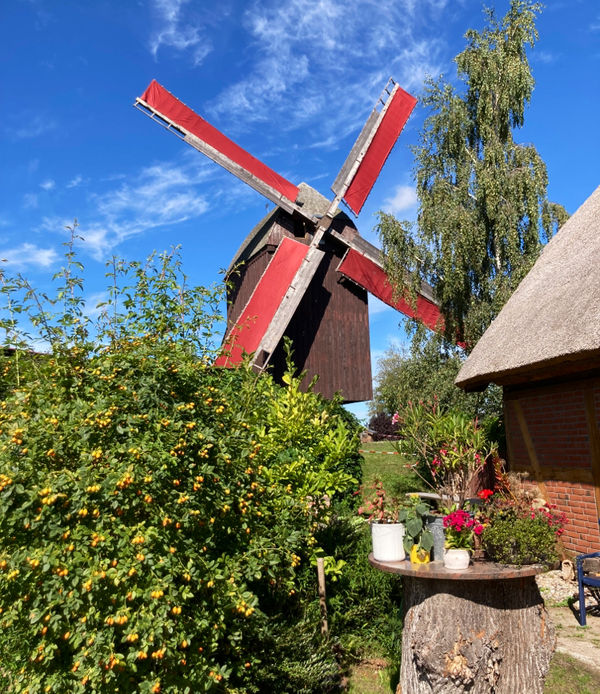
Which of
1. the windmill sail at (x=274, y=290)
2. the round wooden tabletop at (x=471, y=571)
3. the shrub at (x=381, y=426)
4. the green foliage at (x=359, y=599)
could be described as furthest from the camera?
the shrub at (x=381, y=426)

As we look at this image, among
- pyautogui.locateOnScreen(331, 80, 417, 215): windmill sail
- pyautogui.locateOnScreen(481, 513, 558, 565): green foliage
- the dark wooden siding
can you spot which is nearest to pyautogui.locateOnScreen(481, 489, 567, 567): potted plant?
pyautogui.locateOnScreen(481, 513, 558, 565): green foliage

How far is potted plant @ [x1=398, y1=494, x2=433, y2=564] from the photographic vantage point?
418cm

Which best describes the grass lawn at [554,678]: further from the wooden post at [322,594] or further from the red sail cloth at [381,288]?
the red sail cloth at [381,288]

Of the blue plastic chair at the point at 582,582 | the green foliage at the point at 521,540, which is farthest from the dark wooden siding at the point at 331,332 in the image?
the green foliage at the point at 521,540

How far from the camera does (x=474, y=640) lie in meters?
3.90

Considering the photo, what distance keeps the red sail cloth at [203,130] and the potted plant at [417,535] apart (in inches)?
405

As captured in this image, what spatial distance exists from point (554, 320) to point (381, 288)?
7.02 meters

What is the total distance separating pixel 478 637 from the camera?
3.90 meters

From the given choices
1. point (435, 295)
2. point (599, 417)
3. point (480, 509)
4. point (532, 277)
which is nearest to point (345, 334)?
point (435, 295)

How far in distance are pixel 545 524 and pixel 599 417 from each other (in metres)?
3.37

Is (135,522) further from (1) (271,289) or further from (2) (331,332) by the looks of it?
(2) (331,332)

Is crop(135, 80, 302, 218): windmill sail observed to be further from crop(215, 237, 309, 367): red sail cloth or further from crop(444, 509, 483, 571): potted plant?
crop(444, 509, 483, 571): potted plant

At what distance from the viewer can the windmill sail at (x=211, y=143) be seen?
1284cm

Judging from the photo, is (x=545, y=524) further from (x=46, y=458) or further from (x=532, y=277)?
(x=532, y=277)
